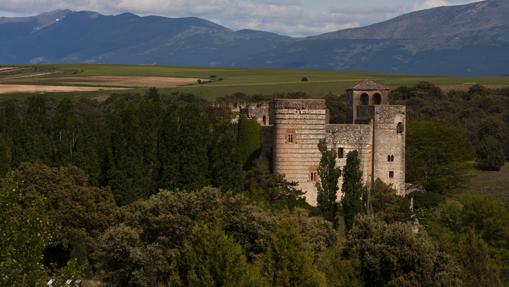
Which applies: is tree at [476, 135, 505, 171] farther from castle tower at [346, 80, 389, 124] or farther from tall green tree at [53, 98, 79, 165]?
tall green tree at [53, 98, 79, 165]

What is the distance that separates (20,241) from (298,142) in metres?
28.7

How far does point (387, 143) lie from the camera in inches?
2066

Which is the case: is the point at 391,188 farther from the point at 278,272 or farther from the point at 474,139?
the point at 474,139

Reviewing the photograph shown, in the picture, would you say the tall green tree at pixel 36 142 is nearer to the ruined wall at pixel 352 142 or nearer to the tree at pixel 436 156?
the ruined wall at pixel 352 142

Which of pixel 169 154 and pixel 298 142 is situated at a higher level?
pixel 298 142

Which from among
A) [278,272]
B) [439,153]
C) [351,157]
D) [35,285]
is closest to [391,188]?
[351,157]

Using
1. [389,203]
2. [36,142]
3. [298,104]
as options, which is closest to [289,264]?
[389,203]

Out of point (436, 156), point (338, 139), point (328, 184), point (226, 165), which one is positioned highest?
point (338, 139)

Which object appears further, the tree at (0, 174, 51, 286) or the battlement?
the battlement

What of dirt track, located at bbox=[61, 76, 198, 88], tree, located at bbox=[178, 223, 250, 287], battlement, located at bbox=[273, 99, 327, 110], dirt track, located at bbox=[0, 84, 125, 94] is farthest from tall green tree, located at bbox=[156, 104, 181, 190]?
dirt track, located at bbox=[61, 76, 198, 88]

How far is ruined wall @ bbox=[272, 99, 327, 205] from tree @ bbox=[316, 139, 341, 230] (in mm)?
618

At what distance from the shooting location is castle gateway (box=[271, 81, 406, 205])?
5028 centimetres

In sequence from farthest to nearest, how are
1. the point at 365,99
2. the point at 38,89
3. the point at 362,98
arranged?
the point at 38,89, the point at 365,99, the point at 362,98

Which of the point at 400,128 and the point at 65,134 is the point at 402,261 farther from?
the point at 65,134
